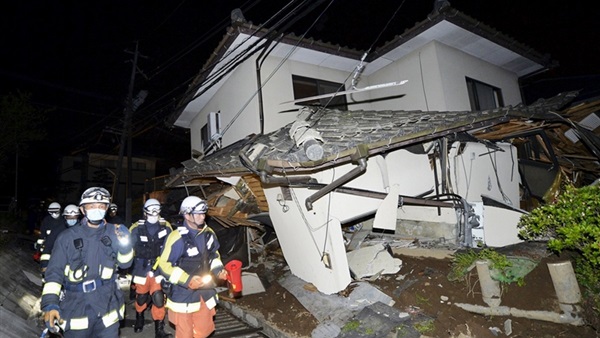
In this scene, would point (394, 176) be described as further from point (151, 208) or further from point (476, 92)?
point (476, 92)

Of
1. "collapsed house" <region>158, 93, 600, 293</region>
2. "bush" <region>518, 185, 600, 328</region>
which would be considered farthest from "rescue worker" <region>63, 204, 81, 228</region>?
"bush" <region>518, 185, 600, 328</region>

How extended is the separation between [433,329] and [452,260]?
1.85 m

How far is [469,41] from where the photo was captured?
10258 millimetres

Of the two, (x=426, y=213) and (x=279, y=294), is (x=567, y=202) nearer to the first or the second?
(x=426, y=213)

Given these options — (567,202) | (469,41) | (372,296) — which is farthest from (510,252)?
(469,41)

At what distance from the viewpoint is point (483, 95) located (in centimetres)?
1142

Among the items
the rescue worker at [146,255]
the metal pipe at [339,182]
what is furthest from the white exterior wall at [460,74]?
the rescue worker at [146,255]

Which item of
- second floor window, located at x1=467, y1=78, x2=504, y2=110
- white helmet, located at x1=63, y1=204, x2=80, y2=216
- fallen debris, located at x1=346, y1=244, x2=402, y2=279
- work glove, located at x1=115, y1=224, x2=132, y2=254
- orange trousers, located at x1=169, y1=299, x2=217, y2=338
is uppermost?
second floor window, located at x1=467, y1=78, x2=504, y2=110

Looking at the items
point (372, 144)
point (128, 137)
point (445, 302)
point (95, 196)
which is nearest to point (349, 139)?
point (372, 144)

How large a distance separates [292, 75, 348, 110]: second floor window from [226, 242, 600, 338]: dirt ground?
19.7 ft

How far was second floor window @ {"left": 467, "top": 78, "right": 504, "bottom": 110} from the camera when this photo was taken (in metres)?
10.9

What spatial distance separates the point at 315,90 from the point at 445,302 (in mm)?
7994

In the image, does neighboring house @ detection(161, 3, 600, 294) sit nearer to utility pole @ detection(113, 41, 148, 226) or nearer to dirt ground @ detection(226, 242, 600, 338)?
dirt ground @ detection(226, 242, 600, 338)

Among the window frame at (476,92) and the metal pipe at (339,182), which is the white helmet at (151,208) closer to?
the metal pipe at (339,182)
